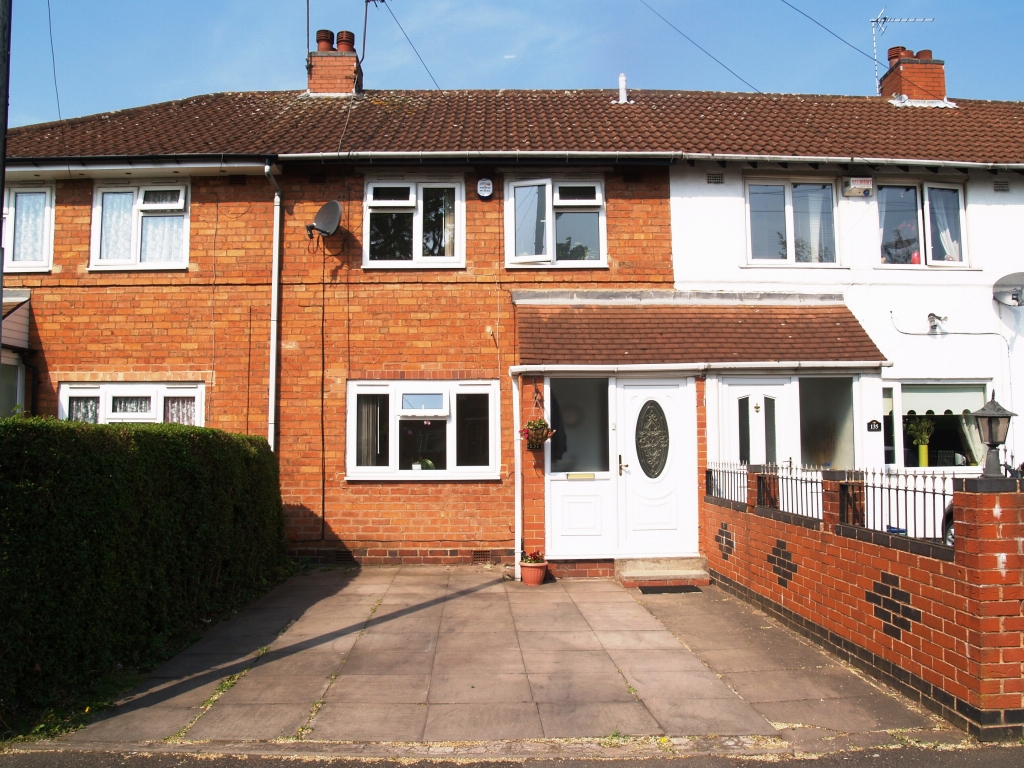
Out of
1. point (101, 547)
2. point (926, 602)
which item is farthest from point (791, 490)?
point (101, 547)

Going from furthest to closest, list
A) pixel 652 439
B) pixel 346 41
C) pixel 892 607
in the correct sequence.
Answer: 1. pixel 346 41
2. pixel 652 439
3. pixel 892 607

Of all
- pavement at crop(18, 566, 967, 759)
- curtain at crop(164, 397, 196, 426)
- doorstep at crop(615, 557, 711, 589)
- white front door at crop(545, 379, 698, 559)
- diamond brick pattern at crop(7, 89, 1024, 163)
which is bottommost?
pavement at crop(18, 566, 967, 759)

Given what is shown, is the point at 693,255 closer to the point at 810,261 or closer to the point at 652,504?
the point at 810,261

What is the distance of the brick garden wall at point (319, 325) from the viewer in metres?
10.3

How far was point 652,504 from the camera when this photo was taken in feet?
31.0

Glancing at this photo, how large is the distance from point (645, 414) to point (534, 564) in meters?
2.34

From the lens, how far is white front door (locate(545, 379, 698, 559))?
9406mm

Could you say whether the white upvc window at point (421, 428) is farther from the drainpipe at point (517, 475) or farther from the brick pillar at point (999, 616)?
the brick pillar at point (999, 616)

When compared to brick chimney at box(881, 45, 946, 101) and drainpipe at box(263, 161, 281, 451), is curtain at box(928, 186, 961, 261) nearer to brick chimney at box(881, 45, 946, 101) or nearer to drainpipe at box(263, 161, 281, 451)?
brick chimney at box(881, 45, 946, 101)

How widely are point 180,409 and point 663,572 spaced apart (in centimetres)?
690

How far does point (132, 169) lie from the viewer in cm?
1053

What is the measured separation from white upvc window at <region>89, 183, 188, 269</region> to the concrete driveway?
5.58 meters

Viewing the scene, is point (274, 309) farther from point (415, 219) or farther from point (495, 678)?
point (495, 678)

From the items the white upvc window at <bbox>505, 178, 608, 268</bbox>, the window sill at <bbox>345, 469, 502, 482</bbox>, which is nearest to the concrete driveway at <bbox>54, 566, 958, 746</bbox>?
the window sill at <bbox>345, 469, 502, 482</bbox>
